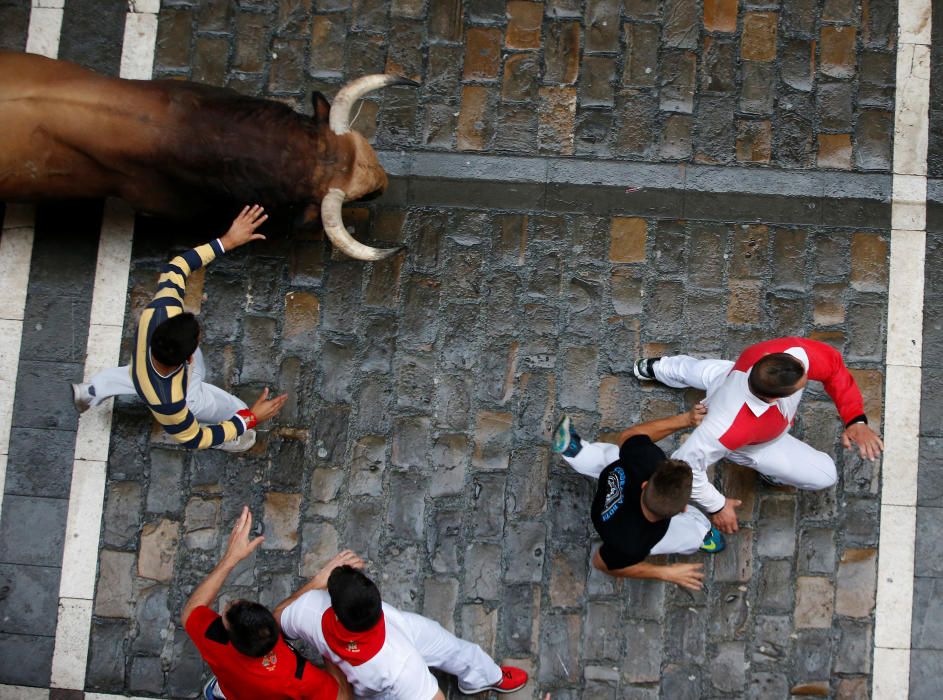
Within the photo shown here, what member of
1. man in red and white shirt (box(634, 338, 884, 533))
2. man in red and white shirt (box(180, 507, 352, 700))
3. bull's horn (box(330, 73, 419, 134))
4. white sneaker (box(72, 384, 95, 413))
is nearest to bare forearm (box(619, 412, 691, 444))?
man in red and white shirt (box(634, 338, 884, 533))

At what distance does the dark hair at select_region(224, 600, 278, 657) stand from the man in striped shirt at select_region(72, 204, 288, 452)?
135 centimetres

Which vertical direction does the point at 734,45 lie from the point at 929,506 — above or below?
above

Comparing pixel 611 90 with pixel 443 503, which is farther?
pixel 611 90

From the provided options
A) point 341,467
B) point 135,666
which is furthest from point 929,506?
point 135,666

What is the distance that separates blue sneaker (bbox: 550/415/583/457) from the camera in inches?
250

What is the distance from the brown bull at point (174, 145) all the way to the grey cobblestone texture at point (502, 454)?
71cm

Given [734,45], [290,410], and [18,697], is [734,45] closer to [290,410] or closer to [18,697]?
[290,410]

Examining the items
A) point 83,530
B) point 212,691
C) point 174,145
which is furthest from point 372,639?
point 174,145

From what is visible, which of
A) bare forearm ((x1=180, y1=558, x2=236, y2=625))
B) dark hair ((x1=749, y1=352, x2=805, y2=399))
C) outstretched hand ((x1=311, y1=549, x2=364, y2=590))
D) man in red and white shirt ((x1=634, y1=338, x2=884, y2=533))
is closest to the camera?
dark hair ((x1=749, y1=352, x2=805, y2=399))

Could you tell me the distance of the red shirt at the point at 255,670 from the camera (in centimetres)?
504

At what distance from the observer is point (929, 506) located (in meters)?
6.74

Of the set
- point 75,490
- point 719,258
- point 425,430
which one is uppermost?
point 719,258

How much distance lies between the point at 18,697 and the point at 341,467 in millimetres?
2778

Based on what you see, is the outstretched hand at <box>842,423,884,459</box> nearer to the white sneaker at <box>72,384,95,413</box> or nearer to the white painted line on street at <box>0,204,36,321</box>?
the white sneaker at <box>72,384,95,413</box>
